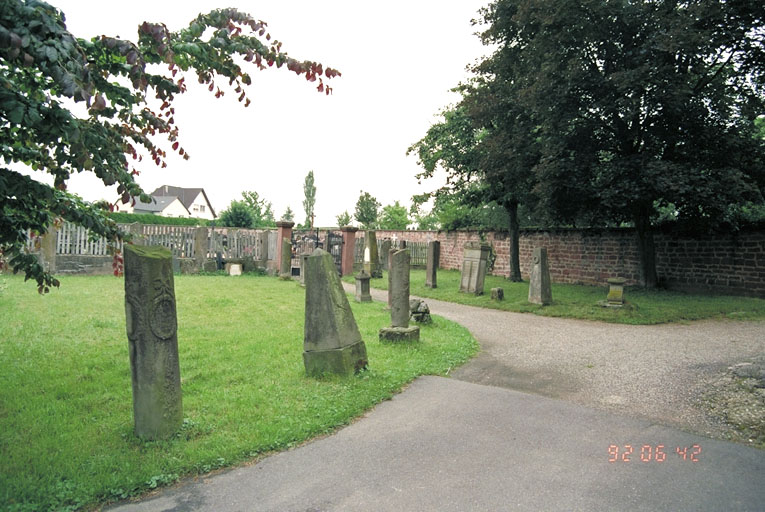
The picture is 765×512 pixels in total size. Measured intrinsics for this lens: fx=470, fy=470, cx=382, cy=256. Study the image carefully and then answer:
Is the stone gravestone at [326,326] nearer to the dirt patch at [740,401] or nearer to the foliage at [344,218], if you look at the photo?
the dirt patch at [740,401]

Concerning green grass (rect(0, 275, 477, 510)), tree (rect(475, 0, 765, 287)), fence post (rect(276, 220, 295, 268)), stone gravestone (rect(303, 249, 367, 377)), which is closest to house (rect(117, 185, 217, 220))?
fence post (rect(276, 220, 295, 268))

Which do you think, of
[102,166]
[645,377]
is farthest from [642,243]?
[102,166]

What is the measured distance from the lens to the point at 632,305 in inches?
462

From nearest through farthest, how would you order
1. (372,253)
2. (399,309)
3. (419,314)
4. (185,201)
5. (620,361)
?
(620,361) < (399,309) < (419,314) < (372,253) < (185,201)

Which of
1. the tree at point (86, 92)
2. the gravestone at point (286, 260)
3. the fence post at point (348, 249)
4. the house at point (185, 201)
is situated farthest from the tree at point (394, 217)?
the tree at point (86, 92)

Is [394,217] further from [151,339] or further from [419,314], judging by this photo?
[151,339]

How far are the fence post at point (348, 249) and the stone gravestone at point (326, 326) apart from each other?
15.8 meters

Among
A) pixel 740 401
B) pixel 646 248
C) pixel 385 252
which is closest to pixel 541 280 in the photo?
pixel 646 248

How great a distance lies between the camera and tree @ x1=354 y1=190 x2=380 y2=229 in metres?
55.9

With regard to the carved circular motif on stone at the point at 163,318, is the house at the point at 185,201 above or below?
above

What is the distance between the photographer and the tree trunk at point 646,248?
15375 mm

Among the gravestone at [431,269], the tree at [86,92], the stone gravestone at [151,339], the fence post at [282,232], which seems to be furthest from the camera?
the fence post at [282,232]

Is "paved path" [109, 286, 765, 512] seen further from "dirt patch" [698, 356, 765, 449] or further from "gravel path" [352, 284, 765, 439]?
"dirt patch" [698, 356, 765, 449]

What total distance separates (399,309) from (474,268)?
8269 millimetres
